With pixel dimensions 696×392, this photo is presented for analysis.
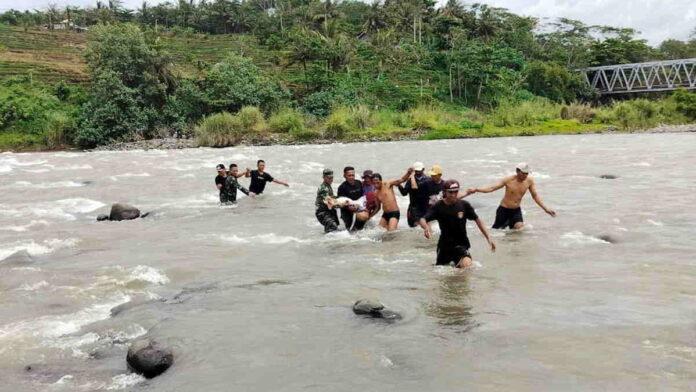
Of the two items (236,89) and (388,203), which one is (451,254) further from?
(236,89)

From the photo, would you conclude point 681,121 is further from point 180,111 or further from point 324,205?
point 324,205

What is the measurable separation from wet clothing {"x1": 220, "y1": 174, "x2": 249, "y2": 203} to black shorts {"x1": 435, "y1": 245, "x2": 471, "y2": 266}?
8.50 m

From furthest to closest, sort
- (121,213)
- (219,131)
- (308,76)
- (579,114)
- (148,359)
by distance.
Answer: (308,76) < (579,114) < (219,131) < (121,213) < (148,359)

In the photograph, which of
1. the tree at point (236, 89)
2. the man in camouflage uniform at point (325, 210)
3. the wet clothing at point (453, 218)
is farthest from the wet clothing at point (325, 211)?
the tree at point (236, 89)

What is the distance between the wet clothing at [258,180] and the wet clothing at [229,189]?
767 mm

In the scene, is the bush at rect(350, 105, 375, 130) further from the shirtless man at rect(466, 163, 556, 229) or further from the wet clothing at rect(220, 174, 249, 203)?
the shirtless man at rect(466, 163, 556, 229)

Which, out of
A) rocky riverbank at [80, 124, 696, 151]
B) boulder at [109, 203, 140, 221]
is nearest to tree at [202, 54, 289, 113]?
rocky riverbank at [80, 124, 696, 151]

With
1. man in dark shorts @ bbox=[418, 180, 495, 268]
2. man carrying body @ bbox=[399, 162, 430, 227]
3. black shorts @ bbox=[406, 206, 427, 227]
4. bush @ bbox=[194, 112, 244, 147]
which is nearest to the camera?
man in dark shorts @ bbox=[418, 180, 495, 268]

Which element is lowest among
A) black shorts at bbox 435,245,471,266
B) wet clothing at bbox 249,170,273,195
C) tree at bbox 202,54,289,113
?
black shorts at bbox 435,245,471,266

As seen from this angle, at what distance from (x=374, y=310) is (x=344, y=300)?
32.3 inches

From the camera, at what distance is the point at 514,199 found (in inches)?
457

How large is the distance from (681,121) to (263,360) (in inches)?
2148

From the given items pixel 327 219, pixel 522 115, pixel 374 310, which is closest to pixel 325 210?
pixel 327 219

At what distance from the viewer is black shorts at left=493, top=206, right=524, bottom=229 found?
1180 centimetres
